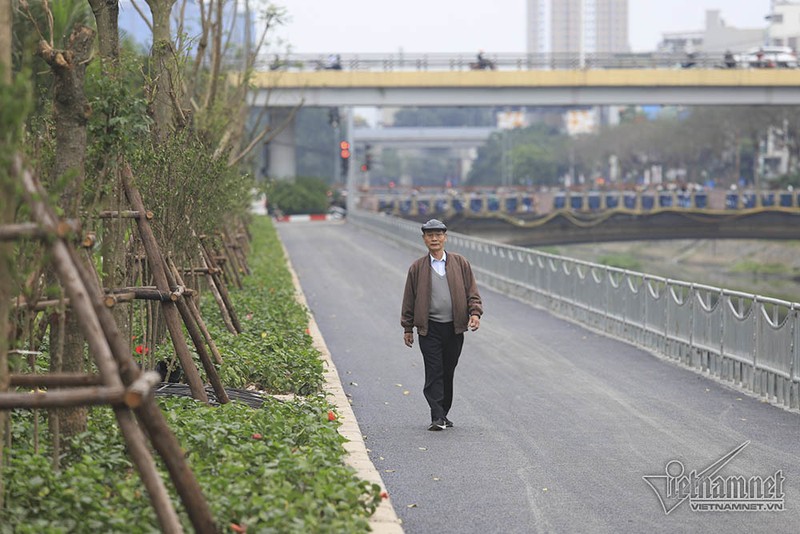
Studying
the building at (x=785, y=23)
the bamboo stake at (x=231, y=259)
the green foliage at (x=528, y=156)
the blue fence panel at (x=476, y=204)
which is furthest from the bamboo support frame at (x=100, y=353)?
the building at (x=785, y=23)

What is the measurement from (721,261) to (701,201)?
809 inches

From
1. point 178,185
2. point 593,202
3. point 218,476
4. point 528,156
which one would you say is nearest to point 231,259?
point 178,185

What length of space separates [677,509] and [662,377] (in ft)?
22.9

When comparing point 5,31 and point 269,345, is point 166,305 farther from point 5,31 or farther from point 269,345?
point 5,31

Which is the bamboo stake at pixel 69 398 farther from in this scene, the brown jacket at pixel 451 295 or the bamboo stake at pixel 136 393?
the brown jacket at pixel 451 295

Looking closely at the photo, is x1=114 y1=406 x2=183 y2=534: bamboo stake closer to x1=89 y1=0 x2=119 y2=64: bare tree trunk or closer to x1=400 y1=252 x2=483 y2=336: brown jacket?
x1=89 y1=0 x2=119 y2=64: bare tree trunk

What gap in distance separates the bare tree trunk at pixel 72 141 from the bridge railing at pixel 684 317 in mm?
7359

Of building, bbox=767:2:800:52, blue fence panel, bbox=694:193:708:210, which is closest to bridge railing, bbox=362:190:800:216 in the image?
blue fence panel, bbox=694:193:708:210

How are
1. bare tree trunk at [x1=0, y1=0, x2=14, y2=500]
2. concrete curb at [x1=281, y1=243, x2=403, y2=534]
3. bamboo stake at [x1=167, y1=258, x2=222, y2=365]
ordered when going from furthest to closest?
bamboo stake at [x1=167, y1=258, x2=222, y2=365]
concrete curb at [x1=281, y1=243, x2=403, y2=534]
bare tree trunk at [x1=0, y1=0, x2=14, y2=500]

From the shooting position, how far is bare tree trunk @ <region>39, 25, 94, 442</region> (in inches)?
313

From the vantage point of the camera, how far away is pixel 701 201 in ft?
219

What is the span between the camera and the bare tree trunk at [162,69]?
1355 centimetres

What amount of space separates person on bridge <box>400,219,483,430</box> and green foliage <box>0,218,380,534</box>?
3.50 ft

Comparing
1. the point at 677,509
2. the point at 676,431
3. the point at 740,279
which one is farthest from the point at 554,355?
the point at 740,279
